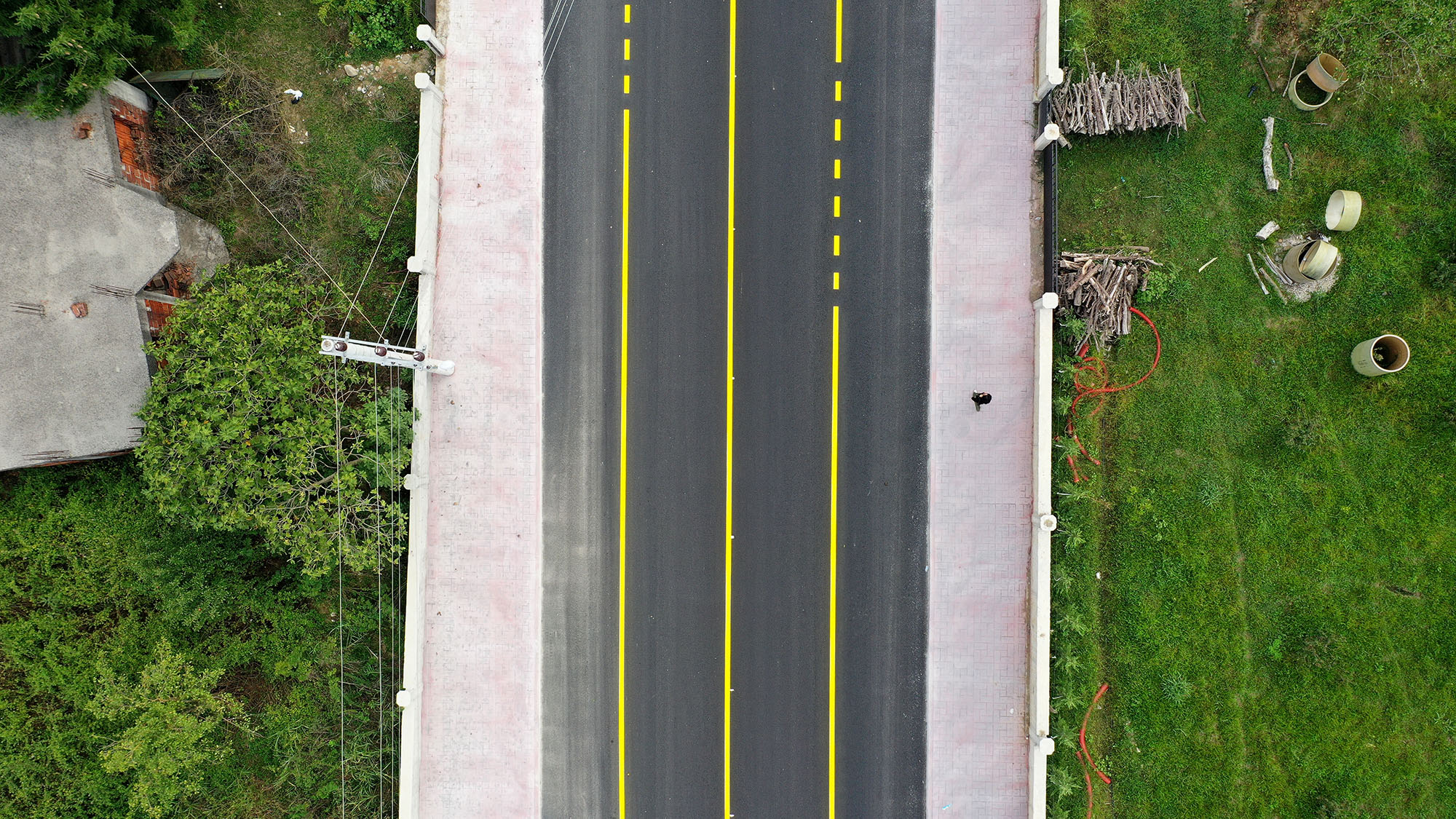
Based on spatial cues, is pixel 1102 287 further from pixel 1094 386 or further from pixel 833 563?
pixel 833 563

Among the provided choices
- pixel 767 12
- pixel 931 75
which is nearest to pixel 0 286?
pixel 767 12

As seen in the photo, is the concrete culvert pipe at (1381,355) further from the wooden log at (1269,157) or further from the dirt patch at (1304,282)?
the wooden log at (1269,157)

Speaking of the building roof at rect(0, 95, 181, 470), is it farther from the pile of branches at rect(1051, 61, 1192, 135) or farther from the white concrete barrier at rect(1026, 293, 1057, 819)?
the pile of branches at rect(1051, 61, 1192, 135)

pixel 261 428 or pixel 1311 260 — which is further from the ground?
pixel 1311 260

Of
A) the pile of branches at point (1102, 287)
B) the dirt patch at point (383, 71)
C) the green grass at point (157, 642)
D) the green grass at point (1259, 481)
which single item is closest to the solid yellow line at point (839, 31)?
the green grass at point (1259, 481)

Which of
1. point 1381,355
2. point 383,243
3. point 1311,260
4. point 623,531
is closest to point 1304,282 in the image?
point 1311,260

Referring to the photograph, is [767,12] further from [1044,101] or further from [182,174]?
[182,174]
